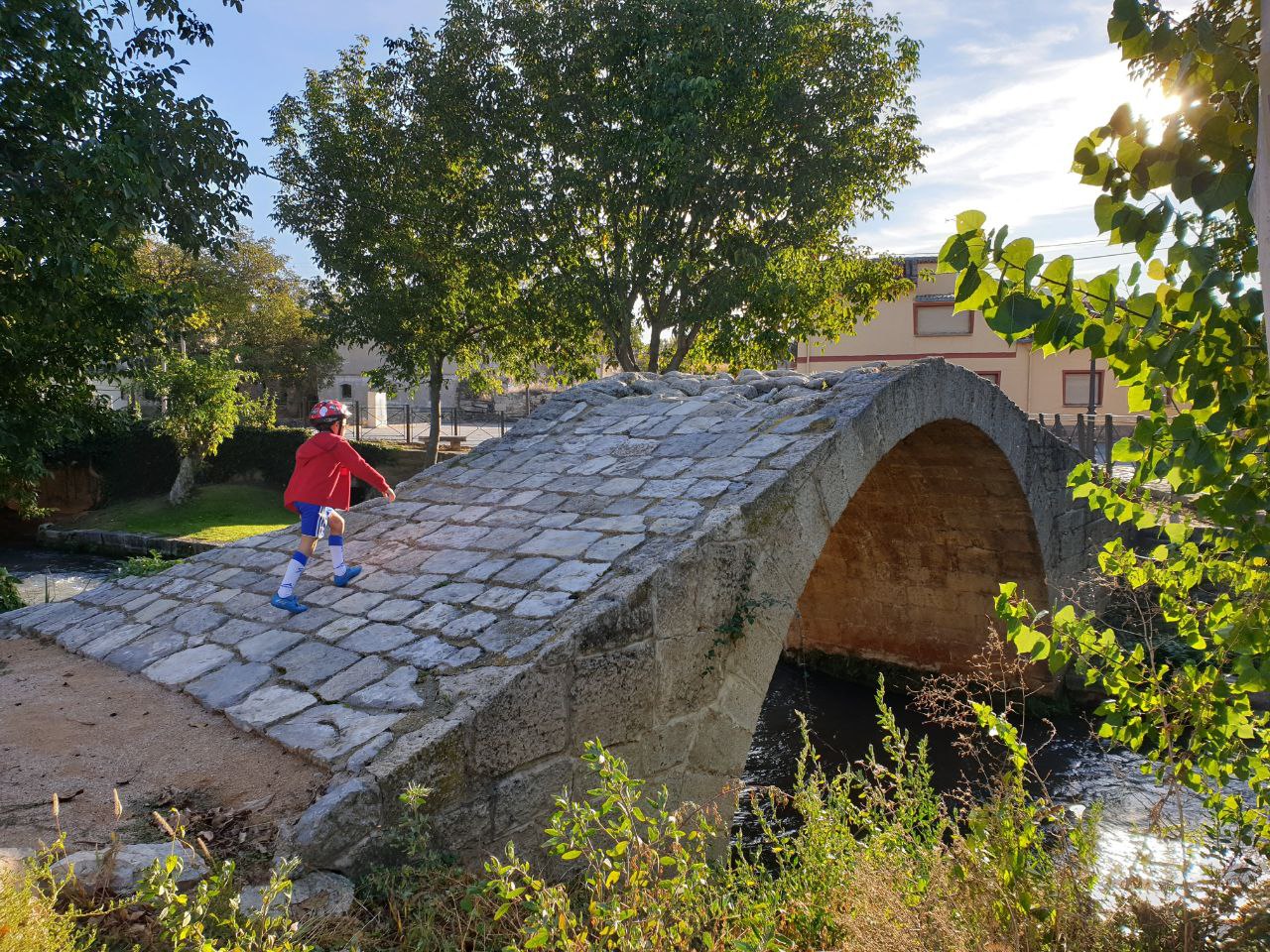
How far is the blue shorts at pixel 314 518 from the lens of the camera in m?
5.22

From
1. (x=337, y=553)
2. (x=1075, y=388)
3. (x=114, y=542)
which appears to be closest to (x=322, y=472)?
(x=337, y=553)

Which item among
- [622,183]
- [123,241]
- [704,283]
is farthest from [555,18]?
[123,241]

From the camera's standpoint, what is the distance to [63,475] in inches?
790

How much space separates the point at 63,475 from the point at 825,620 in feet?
58.3

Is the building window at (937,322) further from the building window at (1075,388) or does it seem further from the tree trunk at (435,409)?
the tree trunk at (435,409)

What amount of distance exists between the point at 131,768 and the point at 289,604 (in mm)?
1420

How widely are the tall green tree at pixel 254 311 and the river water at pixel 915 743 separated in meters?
19.4

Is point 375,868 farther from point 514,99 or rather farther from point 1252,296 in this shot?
point 514,99

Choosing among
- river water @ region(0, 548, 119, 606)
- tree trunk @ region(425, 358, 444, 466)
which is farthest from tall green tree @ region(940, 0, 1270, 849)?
tree trunk @ region(425, 358, 444, 466)

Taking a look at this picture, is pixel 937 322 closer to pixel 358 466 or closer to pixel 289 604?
pixel 358 466

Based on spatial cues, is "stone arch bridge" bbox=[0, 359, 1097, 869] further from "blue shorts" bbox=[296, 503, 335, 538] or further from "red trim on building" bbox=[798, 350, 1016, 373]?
"red trim on building" bbox=[798, 350, 1016, 373]

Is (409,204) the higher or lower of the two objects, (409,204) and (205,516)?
the higher

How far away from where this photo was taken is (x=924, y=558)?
33.1 feet

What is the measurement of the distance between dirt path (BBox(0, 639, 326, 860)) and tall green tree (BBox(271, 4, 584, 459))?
33.4 ft
